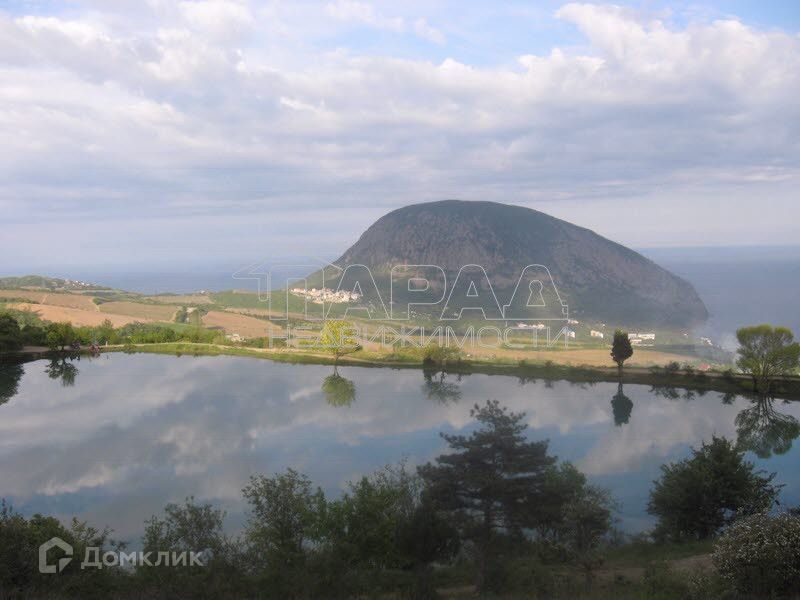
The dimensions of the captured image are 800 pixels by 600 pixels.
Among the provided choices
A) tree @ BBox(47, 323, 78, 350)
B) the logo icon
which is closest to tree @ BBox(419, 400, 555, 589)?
the logo icon

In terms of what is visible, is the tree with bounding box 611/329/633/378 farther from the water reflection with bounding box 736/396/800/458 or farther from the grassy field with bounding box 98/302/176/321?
the grassy field with bounding box 98/302/176/321

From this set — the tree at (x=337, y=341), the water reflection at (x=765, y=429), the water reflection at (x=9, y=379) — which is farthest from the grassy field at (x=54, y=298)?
the water reflection at (x=765, y=429)

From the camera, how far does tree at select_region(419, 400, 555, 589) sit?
946cm

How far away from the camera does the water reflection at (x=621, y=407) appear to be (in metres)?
21.0

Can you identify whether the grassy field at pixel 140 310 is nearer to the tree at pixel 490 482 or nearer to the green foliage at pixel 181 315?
the green foliage at pixel 181 315

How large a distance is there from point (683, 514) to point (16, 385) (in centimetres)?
2749

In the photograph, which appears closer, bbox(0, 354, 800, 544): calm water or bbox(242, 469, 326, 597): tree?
bbox(242, 469, 326, 597): tree

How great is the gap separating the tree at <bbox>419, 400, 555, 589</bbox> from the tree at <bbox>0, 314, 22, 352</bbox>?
30.8 meters

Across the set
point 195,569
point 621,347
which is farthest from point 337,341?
point 195,569

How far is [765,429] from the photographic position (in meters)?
20.1

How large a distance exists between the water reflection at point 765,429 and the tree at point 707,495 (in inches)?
251

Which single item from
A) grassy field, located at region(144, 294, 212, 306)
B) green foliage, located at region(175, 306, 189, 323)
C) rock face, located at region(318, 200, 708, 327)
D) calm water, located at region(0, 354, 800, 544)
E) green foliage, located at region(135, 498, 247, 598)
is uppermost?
rock face, located at region(318, 200, 708, 327)

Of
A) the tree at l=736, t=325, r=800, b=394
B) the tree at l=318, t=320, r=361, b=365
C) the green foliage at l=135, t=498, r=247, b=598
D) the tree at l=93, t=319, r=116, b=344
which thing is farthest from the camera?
the tree at l=93, t=319, r=116, b=344

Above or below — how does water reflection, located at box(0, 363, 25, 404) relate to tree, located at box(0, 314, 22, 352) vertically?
below
